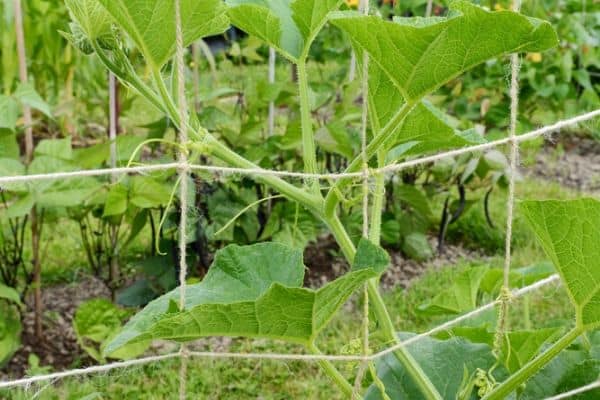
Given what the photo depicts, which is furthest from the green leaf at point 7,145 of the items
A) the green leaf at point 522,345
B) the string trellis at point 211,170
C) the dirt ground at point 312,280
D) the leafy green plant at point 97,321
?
the green leaf at point 522,345

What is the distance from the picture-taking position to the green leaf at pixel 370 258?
3.15ft

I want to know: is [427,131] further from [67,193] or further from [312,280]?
[312,280]

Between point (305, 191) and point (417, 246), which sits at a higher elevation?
point (305, 191)

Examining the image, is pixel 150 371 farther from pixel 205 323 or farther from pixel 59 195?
pixel 205 323

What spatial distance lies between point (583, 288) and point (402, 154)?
290 mm

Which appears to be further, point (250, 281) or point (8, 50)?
point (8, 50)

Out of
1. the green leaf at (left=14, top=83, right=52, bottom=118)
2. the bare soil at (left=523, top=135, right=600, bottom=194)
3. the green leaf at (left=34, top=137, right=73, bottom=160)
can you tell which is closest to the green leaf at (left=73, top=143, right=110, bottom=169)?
the green leaf at (left=34, top=137, right=73, bottom=160)

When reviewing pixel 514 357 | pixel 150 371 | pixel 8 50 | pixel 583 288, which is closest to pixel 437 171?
pixel 150 371

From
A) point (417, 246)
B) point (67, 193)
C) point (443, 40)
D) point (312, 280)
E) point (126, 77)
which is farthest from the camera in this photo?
Result: point (417, 246)

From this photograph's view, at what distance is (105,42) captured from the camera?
100 cm

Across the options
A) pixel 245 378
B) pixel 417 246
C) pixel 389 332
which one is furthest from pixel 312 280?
pixel 389 332

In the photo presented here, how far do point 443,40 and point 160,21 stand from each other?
0.99ft

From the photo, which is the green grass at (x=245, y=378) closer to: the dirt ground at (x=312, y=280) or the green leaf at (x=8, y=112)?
the dirt ground at (x=312, y=280)

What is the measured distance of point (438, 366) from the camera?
3.79ft
